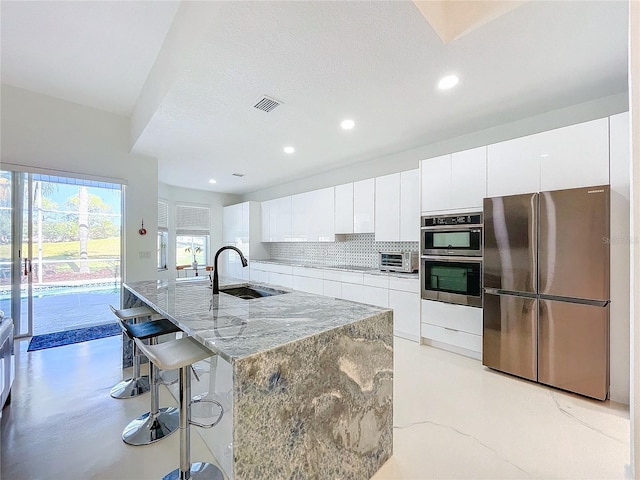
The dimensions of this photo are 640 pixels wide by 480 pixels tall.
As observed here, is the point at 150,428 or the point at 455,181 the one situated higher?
the point at 455,181

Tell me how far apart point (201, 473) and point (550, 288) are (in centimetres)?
293

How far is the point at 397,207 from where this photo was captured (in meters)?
3.96

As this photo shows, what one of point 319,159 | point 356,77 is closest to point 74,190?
point 319,159

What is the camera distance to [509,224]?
262 cm

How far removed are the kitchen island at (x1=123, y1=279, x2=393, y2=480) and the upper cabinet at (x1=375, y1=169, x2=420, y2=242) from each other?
2.30 metres

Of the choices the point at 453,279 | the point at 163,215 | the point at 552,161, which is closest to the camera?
the point at 552,161

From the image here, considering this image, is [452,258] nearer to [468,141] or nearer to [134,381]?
[468,141]

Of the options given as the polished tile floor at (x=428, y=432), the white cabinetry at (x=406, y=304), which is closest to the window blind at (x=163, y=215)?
the polished tile floor at (x=428, y=432)

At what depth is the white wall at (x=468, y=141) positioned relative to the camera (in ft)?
8.69

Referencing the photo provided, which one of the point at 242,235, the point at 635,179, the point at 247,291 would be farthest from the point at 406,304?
the point at 242,235

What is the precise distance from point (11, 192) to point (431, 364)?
18.0ft

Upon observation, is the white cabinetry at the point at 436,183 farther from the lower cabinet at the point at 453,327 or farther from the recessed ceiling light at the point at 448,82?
the lower cabinet at the point at 453,327

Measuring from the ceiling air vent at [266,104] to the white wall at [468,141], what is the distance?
228cm

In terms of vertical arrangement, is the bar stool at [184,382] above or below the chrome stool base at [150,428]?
above
